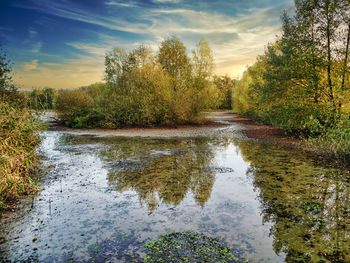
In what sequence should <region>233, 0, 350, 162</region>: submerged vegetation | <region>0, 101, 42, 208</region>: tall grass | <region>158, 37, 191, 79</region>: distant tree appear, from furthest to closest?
<region>158, 37, 191, 79</region>: distant tree < <region>233, 0, 350, 162</region>: submerged vegetation < <region>0, 101, 42, 208</region>: tall grass

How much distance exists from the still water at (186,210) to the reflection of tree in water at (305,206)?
17 millimetres

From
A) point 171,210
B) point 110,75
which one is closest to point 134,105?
point 110,75

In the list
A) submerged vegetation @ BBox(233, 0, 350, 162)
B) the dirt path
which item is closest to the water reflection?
submerged vegetation @ BBox(233, 0, 350, 162)

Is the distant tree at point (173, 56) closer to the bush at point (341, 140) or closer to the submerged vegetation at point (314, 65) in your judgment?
the submerged vegetation at point (314, 65)

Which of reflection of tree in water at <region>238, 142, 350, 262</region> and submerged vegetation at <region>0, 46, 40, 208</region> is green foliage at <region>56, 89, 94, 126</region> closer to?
submerged vegetation at <region>0, 46, 40, 208</region>

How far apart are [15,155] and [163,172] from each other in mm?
4407

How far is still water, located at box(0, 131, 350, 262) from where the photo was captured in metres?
3.79

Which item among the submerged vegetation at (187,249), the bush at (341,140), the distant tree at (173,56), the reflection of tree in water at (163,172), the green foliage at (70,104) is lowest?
the submerged vegetation at (187,249)

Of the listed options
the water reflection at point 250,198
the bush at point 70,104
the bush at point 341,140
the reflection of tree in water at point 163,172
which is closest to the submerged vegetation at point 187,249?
the water reflection at point 250,198

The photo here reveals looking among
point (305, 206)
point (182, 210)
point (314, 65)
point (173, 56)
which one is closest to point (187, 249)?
point (182, 210)

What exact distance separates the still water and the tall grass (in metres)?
0.60

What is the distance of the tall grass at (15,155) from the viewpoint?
18.7ft

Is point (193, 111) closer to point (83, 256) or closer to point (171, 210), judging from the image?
point (171, 210)

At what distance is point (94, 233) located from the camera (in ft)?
14.1
